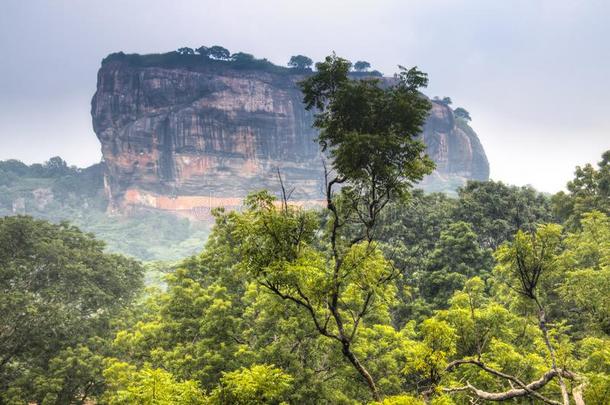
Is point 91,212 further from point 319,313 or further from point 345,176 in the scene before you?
point 345,176

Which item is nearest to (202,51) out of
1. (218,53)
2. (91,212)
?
(218,53)

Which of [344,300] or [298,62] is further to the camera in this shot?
[298,62]

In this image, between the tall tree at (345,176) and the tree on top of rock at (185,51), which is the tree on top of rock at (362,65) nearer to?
the tree on top of rock at (185,51)

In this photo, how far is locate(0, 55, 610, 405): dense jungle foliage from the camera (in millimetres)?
7945

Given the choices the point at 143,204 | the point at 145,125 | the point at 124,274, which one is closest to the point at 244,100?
the point at 145,125

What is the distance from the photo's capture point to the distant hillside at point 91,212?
286 ft

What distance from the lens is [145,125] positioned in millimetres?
95688

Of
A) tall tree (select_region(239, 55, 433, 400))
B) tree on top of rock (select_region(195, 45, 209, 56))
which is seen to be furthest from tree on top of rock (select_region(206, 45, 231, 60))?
tall tree (select_region(239, 55, 433, 400))

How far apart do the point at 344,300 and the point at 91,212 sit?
3963 inches

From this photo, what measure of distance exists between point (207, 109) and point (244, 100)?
889cm

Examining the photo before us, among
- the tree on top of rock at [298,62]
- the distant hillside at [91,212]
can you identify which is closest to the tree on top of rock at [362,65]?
the tree on top of rock at [298,62]

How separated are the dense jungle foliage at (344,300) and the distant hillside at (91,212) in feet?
206

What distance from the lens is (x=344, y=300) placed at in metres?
13.5

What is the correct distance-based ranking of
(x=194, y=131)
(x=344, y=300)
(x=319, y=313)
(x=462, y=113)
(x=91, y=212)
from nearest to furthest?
(x=319, y=313) → (x=344, y=300) → (x=194, y=131) → (x=91, y=212) → (x=462, y=113)
